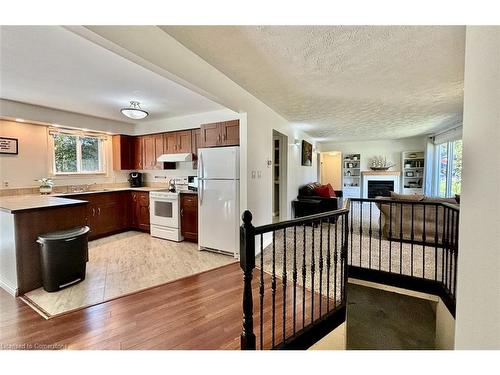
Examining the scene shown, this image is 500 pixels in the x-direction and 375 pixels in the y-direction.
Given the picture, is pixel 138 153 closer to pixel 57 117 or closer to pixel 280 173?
pixel 57 117

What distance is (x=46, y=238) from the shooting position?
8.29 ft

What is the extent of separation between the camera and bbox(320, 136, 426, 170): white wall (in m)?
7.95

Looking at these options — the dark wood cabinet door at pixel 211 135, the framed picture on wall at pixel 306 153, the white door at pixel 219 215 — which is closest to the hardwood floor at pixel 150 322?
the white door at pixel 219 215

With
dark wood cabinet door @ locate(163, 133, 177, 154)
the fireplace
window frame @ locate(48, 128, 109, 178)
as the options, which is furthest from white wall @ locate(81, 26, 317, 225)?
the fireplace

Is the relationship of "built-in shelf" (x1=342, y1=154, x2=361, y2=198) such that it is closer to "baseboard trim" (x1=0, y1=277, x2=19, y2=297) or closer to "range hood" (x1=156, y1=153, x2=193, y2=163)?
"range hood" (x1=156, y1=153, x2=193, y2=163)

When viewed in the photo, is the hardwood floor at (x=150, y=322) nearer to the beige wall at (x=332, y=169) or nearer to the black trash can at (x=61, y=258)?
the black trash can at (x=61, y=258)

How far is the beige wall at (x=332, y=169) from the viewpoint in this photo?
9117 millimetres

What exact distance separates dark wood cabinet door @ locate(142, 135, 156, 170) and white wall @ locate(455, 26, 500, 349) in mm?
5150

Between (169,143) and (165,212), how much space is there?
1.45m

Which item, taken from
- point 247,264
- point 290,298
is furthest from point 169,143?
point 247,264

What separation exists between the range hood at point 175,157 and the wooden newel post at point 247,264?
340cm

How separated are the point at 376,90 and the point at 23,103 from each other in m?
5.25

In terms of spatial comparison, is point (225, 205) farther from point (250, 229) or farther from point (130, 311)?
point (250, 229)
